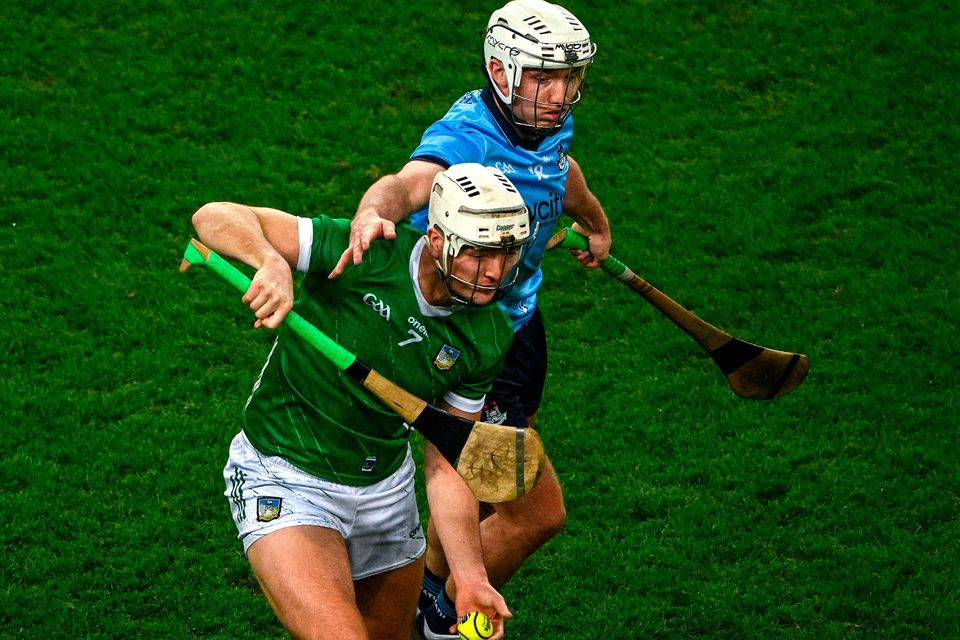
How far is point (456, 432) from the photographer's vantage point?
15.5 feet

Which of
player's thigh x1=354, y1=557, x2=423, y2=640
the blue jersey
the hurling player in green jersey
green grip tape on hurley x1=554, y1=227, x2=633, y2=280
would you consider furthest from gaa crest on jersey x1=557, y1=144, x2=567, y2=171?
player's thigh x1=354, y1=557, x2=423, y2=640

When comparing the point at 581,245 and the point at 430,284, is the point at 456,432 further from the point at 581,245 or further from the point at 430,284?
the point at 581,245

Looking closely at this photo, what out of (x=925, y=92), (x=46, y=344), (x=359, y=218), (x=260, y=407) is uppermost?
(x=359, y=218)

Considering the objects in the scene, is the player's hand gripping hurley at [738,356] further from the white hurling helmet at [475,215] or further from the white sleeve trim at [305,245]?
the white sleeve trim at [305,245]

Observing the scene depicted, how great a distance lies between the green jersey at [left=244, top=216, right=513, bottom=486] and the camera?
15.3 feet

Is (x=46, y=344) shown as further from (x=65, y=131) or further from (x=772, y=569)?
(x=772, y=569)

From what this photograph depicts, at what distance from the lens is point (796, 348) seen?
811 centimetres

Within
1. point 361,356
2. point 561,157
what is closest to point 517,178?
point 561,157

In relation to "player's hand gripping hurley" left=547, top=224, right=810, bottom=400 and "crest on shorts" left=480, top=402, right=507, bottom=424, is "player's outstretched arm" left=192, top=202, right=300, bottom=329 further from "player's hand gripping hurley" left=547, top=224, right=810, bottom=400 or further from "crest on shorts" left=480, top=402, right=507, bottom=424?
"player's hand gripping hurley" left=547, top=224, right=810, bottom=400

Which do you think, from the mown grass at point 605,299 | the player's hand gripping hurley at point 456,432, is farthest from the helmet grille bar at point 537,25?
the mown grass at point 605,299

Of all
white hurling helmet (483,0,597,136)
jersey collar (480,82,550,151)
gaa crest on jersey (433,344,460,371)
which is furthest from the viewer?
jersey collar (480,82,550,151)

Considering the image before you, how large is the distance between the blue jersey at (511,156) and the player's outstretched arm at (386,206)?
0.12 meters

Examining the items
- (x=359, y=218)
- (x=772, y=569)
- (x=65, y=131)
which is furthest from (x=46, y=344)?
(x=772, y=569)

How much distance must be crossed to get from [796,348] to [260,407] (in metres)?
4.25
